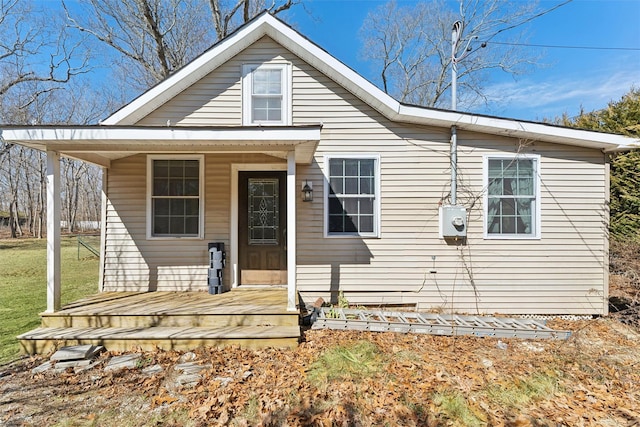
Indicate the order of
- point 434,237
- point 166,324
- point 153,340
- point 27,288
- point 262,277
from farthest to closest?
point 27,288 → point 262,277 → point 434,237 → point 166,324 → point 153,340

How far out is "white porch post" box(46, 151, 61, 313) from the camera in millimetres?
4434

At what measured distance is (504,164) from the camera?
18.5 feet

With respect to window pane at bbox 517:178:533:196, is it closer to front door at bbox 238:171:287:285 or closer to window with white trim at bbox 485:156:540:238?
window with white trim at bbox 485:156:540:238

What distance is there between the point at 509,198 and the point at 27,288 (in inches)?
448

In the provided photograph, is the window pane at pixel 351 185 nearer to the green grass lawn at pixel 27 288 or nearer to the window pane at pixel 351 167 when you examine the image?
the window pane at pixel 351 167

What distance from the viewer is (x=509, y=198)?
5.64m

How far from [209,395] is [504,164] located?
6.05 m

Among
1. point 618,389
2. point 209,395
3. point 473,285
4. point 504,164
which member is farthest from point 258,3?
point 618,389

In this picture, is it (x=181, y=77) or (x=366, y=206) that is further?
(x=366, y=206)

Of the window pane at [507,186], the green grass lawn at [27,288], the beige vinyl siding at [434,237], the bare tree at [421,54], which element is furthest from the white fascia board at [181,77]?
the bare tree at [421,54]

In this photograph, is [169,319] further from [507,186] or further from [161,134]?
[507,186]

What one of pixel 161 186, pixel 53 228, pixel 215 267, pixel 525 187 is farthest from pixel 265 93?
pixel 525 187

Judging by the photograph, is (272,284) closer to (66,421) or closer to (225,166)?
(225,166)

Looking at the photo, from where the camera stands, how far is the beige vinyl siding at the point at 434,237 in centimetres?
554
